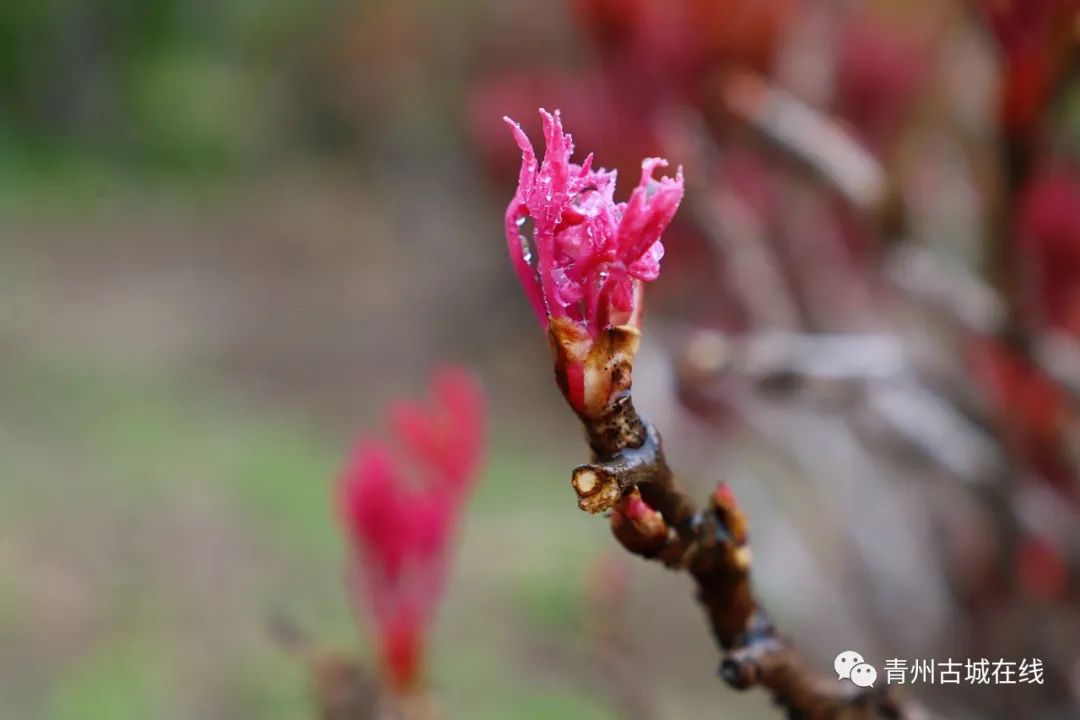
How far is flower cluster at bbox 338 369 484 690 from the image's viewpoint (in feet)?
2.43

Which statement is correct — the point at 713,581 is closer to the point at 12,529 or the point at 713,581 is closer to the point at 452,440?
the point at 452,440

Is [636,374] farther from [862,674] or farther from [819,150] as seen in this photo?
[862,674]

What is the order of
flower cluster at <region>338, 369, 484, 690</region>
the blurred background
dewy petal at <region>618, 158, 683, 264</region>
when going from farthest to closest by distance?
the blurred background → flower cluster at <region>338, 369, 484, 690</region> → dewy petal at <region>618, 158, 683, 264</region>

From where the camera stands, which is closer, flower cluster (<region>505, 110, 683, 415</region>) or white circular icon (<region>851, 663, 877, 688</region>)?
flower cluster (<region>505, 110, 683, 415</region>)

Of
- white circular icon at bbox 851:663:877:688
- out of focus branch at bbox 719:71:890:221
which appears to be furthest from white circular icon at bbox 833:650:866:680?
out of focus branch at bbox 719:71:890:221

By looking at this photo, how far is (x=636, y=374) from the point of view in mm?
1787

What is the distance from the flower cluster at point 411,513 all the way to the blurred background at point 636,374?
17cm

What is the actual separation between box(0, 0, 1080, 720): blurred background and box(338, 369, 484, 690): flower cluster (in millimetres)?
170

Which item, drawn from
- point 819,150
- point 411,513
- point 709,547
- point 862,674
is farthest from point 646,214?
point 819,150

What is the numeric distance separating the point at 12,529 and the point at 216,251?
8.32 feet

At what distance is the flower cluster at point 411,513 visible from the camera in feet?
2.43

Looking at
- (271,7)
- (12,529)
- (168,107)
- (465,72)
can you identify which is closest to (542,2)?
(465,72)

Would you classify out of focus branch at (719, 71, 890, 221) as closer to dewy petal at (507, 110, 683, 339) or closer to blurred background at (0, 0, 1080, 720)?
blurred background at (0, 0, 1080, 720)

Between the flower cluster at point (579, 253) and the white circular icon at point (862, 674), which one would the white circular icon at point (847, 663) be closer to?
the white circular icon at point (862, 674)
